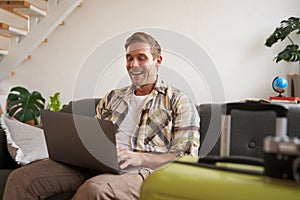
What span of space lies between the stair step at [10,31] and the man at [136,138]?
1366 mm

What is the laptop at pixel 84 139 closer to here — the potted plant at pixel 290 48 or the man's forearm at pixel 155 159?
the man's forearm at pixel 155 159

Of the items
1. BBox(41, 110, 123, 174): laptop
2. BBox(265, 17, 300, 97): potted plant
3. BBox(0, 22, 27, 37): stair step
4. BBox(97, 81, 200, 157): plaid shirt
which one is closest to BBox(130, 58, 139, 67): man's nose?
BBox(97, 81, 200, 157): plaid shirt

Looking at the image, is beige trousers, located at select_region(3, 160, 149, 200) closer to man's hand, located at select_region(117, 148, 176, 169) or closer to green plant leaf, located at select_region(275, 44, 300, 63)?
man's hand, located at select_region(117, 148, 176, 169)

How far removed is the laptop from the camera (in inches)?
61.8

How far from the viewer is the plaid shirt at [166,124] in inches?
74.9

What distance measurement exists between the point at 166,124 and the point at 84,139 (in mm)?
481

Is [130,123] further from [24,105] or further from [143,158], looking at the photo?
[24,105]

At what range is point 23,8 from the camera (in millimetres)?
3369

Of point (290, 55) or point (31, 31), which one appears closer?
point (290, 55)

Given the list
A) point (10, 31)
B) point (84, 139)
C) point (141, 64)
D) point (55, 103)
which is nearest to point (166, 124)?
point (141, 64)

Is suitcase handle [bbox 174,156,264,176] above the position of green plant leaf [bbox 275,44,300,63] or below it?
below

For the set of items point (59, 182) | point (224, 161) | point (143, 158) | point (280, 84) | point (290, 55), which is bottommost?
point (59, 182)

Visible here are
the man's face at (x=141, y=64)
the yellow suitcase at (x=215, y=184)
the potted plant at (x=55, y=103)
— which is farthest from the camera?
the potted plant at (x=55, y=103)

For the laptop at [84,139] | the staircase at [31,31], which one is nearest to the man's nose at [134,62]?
the laptop at [84,139]
